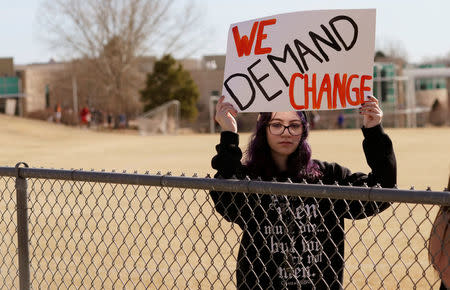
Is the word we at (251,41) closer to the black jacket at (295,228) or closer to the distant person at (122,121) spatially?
the black jacket at (295,228)

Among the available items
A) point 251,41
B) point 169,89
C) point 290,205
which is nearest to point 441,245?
point 290,205

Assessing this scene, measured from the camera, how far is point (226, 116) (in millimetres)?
3629

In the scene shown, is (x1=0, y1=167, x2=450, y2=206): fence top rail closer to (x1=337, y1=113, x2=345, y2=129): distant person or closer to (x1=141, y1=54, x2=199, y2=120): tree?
(x1=141, y1=54, x2=199, y2=120): tree

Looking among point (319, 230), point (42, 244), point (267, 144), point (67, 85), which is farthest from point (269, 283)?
point (67, 85)

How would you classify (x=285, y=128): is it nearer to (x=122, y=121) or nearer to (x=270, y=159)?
(x=270, y=159)

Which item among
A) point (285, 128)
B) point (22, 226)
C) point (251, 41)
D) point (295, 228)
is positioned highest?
point (251, 41)

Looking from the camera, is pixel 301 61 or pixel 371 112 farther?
pixel 301 61

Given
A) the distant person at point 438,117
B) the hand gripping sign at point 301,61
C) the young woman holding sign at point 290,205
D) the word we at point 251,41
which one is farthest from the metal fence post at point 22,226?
the distant person at point 438,117

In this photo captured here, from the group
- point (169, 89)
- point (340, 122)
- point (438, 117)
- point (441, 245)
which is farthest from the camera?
point (438, 117)

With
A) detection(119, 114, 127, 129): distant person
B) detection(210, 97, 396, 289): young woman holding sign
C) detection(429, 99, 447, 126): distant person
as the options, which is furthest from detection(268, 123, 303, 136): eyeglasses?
detection(429, 99, 447, 126): distant person

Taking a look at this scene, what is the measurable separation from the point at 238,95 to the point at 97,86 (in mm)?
64412

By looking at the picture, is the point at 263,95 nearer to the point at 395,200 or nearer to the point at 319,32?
the point at 319,32

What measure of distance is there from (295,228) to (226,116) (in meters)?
0.64

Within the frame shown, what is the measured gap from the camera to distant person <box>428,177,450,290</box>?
2.77 metres
